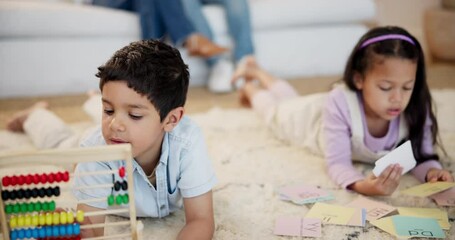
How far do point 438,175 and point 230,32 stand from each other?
1.50 m

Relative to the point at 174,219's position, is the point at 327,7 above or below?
above

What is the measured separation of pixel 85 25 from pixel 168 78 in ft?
A: 5.12

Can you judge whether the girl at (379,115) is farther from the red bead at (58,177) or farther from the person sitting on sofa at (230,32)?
the person sitting on sofa at (230,32)

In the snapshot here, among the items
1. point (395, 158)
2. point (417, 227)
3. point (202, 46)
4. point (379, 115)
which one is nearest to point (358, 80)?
point (379, 115)

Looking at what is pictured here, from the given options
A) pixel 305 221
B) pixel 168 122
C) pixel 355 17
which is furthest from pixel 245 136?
pixel 355 17

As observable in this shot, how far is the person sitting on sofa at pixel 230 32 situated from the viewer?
94.9 inches

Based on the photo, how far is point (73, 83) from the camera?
94.9 inches

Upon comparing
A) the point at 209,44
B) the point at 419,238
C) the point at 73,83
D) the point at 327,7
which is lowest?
the point at 419,238

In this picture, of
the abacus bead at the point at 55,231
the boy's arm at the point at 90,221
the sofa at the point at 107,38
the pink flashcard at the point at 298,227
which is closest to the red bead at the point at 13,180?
the abacus bead at the point at 55,231

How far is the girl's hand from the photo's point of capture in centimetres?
128

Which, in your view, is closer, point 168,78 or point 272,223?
point 168,78

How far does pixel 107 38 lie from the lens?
7.86 ft

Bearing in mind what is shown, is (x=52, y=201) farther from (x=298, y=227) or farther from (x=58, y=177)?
(x=298, y=227)

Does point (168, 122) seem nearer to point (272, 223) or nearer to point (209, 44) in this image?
point (272, 223)
